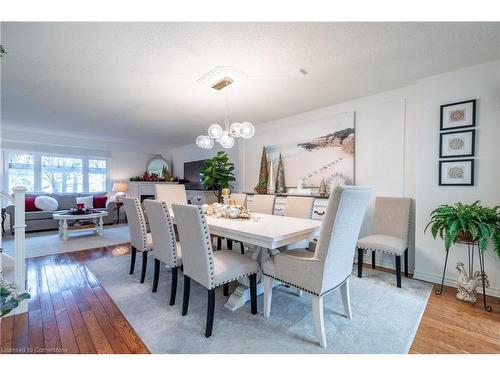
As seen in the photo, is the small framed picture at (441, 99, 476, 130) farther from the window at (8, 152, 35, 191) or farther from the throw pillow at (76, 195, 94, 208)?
the window at (8, 152, 35, 191)

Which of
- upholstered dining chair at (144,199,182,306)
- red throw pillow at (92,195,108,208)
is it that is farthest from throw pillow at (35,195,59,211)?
upholstered dining chair at (144,199,182,306)

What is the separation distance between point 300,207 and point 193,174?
4.37 meters

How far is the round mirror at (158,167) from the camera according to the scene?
732 centimetres

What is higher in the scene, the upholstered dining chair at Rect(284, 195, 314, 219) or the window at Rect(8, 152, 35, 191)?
the window at Rect(8, 152, 35, 191)

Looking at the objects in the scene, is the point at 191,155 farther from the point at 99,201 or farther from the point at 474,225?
the point at 474,225

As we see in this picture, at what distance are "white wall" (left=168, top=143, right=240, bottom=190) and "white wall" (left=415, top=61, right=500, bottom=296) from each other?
3.42 m

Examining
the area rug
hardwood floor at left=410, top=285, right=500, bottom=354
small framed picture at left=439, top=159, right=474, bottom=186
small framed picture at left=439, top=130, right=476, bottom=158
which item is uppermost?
small framed picture at left=439, top=130, right=476, bottom=158

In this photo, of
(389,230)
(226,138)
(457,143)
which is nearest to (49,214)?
(226,138)

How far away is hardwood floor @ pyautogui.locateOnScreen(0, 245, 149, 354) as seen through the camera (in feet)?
4.75

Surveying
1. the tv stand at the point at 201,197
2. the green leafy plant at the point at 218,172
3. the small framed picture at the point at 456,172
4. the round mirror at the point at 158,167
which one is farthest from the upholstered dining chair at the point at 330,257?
the round mirror at the point at 158,167

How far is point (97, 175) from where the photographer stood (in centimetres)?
644

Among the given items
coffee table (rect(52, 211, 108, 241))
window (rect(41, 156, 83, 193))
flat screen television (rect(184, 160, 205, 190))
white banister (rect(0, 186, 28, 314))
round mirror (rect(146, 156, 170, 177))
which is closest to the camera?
white banister (rect(0, 186, 28, 314))

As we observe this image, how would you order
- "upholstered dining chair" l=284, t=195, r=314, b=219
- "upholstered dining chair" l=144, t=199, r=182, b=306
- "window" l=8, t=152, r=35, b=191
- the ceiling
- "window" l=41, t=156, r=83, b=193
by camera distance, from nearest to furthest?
the ceiling, "upholstered dining chair" l=144, t=199, r=182, b=306, "upholstered dining chair" l=284, t=195, r=314, b=219, "window" l=8, t=152, r=35, b=191, "window" l=41, t=156, r=83, b=193
